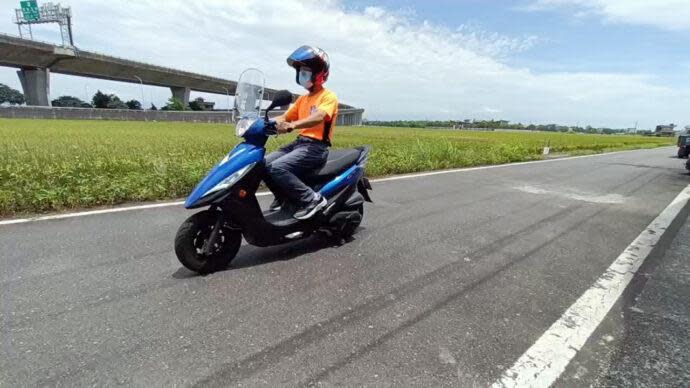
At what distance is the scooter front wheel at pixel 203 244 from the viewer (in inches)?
124

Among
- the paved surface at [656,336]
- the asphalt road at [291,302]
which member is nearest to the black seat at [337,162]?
the asphalt road at [291,302]

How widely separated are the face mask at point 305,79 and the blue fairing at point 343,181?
3.18 feet

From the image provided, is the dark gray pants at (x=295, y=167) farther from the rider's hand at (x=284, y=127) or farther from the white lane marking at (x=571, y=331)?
the white lane marking at (x=571, y=331)

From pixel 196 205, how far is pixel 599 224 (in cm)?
530

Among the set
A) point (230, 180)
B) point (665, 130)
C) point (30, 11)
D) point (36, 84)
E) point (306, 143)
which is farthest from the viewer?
point (665, 130)

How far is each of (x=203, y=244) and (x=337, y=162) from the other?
5.13 ft

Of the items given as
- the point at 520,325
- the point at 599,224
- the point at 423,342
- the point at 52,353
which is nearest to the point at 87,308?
the point at 52,353

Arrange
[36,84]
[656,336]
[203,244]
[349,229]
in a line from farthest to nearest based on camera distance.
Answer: [36,84], [349,229], [203,244], [656,336]

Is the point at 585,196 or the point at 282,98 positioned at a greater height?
the point at 282,98

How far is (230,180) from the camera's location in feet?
10.4

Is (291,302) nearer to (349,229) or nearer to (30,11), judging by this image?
(349,229)

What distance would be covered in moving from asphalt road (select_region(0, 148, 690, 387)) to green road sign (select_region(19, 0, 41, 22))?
2909 inches

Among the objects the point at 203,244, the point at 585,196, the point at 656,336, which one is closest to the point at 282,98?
the point at 203,244

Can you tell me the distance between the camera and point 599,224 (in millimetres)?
5523
